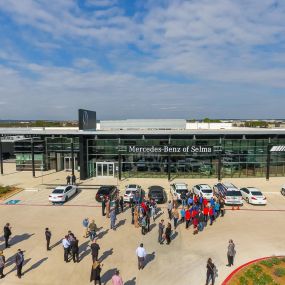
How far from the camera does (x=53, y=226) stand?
19.5 m

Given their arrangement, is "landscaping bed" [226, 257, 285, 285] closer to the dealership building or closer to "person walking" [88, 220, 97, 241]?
"person walking" [88, 220, 97, 241]

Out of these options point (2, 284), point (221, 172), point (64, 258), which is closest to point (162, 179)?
point (221, 172)

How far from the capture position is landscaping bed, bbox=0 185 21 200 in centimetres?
2670

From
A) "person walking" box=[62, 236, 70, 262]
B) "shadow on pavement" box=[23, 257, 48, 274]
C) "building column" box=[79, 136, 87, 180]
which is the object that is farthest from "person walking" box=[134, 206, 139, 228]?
"building column" box=[79, 136, 87, 180]

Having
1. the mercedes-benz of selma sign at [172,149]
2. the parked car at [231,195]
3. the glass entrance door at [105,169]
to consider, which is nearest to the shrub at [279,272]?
the parked car at [231,195]

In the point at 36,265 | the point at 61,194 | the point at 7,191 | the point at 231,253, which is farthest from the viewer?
the point at 7,191

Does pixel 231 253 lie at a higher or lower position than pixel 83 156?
lower

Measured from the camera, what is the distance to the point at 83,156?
34469mm

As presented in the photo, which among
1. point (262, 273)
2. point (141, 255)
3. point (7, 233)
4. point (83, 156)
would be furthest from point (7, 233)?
point (83, 156)

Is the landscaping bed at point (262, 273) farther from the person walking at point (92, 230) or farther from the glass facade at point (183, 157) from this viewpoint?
the glass facade at point (183, 157)

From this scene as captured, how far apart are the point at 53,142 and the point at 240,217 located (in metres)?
25.3

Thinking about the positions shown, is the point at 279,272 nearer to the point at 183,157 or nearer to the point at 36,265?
the point at 36,265

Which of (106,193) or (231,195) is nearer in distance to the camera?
(231,195)

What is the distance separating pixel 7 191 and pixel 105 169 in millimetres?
11160
